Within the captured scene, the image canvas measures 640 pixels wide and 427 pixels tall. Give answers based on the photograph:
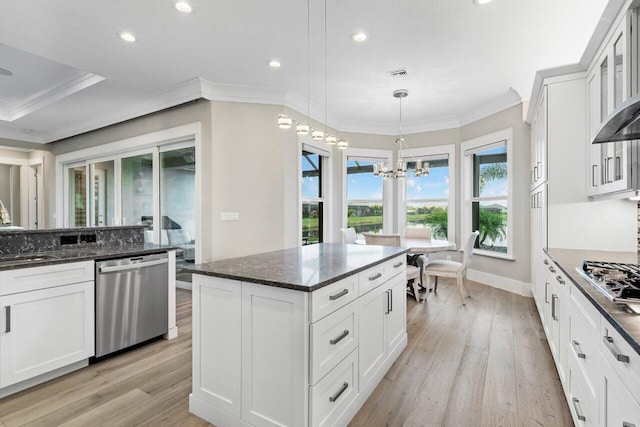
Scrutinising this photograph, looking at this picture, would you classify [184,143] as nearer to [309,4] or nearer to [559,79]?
[309,4]

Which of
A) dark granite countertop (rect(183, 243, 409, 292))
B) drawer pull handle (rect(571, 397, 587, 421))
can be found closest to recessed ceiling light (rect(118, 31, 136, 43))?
dark granite countertop (rect(183, 243, 409, 292))

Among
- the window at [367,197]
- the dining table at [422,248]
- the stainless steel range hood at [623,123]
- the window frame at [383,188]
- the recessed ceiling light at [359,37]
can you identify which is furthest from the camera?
the window at [367,197]

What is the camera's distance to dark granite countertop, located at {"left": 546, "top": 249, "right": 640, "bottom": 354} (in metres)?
0.97

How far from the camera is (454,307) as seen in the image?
3924 millimetres

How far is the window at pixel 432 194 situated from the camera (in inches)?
222

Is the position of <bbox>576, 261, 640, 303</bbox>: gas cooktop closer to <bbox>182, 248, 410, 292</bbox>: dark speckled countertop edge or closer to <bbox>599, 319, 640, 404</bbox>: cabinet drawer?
<bbox>599, 319, 640, 404</bbox>: cabinet drawer

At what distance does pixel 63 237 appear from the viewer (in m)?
2.86

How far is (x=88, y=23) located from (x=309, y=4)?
1982 mm

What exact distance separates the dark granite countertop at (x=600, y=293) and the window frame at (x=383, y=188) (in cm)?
350

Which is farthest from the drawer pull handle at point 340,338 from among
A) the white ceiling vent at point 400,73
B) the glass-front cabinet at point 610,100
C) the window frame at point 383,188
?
the window frame at point 383,188

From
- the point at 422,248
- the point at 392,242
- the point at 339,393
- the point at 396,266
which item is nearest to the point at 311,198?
the point at 392,242

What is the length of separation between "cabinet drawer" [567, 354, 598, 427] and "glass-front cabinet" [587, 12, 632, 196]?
110cm

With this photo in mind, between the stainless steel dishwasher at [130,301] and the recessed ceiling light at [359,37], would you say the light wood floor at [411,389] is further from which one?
the recessed ceiling light at [359,37]

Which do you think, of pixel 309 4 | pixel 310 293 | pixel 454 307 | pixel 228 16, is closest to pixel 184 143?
pixel 228 16
